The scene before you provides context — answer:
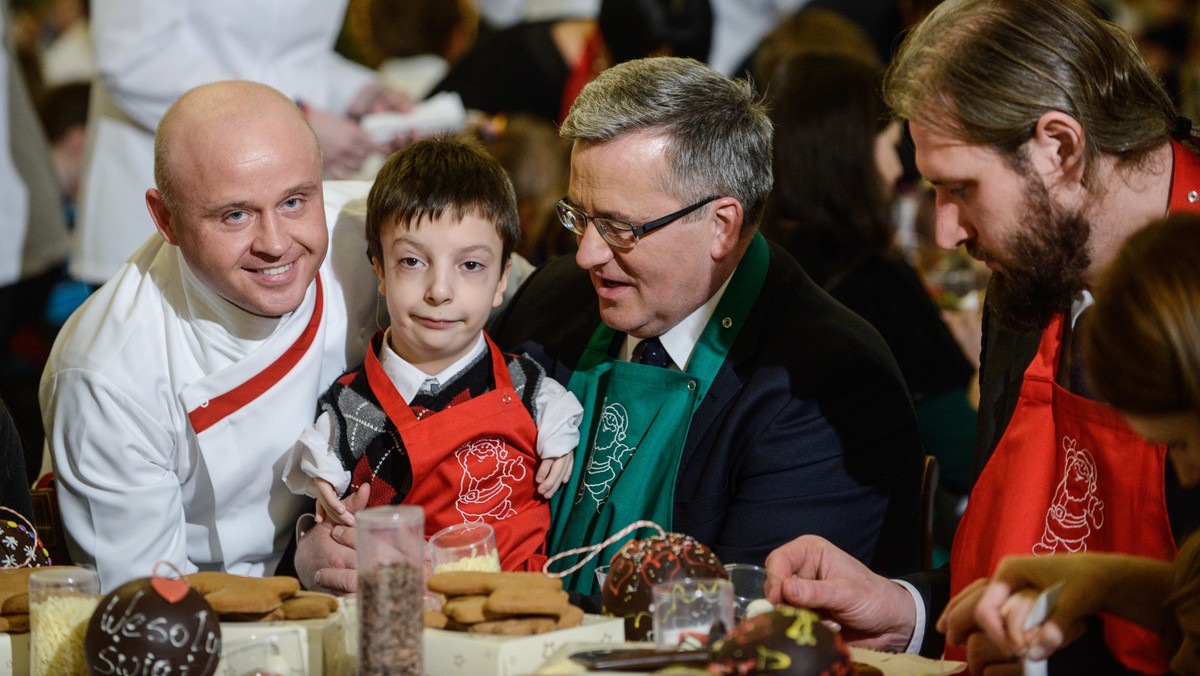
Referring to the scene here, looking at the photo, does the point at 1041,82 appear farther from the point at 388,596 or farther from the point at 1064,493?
the point at 388,596

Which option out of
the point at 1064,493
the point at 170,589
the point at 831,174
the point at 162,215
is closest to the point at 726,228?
the point at 1064,493

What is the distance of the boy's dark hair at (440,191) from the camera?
8.92 feet

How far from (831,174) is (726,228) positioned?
4.17ft

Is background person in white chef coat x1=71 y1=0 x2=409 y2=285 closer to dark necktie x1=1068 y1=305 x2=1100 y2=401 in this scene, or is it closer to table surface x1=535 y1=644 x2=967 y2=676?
dark necktie x1=1068 y1=305 x2=1100 y2=401

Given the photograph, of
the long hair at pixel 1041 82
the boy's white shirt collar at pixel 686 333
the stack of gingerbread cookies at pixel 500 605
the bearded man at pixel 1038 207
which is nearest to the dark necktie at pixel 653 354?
the boy's white shirt collar at pixel 686 333

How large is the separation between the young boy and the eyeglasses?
0.13 metres

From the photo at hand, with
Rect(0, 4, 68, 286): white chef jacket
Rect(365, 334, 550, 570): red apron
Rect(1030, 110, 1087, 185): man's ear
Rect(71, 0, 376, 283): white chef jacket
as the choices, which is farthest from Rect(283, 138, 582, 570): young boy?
Rect(0, 4, 68, 286): white chef jacket

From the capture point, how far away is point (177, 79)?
4.09 meters

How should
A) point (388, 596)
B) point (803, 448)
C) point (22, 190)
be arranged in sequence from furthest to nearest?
point (22, 190) < point (803, 448) < point (388, 596)

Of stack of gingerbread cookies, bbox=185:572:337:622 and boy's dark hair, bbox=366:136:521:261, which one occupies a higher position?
boy's dark hair, bbox=366:136:521:261

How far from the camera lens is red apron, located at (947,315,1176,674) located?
7.07 feet

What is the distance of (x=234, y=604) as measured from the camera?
6.48 feet

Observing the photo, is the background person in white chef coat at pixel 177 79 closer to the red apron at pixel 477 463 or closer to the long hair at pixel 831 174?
the long hair at pixel 831 174

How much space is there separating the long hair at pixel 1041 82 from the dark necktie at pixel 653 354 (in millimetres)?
793
